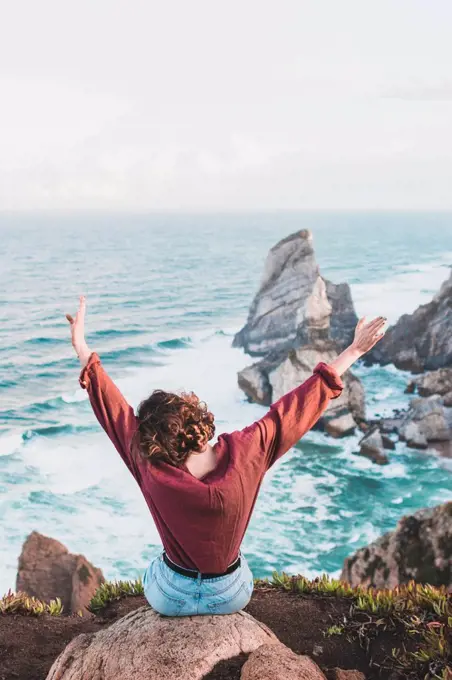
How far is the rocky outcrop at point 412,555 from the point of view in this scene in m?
11.1

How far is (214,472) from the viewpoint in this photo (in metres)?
4.41

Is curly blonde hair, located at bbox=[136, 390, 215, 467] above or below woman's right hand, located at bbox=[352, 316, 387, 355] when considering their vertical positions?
below

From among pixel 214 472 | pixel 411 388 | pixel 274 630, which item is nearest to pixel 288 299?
pixel 411 388

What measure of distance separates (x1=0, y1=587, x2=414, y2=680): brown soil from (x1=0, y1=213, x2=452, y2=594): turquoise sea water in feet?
8.94

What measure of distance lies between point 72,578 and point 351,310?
42.8m

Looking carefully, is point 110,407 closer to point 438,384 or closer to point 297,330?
point 438,384

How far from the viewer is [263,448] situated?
4.44 metres

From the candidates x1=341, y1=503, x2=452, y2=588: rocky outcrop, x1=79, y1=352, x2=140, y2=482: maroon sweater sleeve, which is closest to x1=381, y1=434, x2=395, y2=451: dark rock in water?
x1=341, y1=503, x2=452, y2=588: rocky outcrop

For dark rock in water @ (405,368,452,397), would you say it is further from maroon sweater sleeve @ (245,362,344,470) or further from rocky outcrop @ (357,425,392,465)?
maroon sweater sleeve @ (245,362,344,470)

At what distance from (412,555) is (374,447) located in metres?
26.0

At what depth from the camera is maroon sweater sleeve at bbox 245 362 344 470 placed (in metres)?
4.40

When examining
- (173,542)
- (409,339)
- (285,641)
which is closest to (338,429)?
(409,339)

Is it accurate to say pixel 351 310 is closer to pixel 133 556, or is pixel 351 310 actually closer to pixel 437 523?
pixel 133 556

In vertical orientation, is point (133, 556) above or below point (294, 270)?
below
